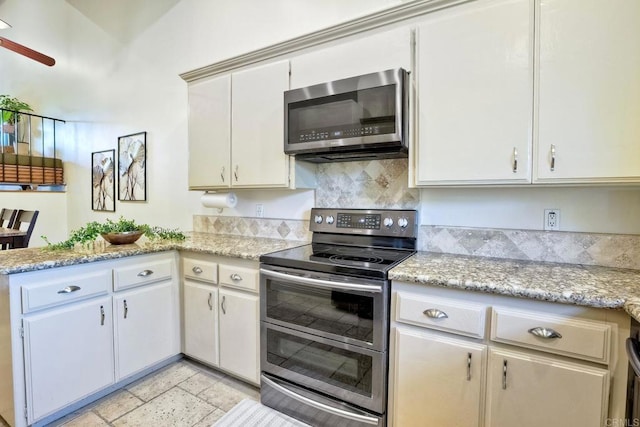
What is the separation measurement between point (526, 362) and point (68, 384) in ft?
7.53

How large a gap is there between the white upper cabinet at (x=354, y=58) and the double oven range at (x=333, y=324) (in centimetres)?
86

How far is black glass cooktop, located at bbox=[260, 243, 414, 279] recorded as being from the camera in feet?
5.11

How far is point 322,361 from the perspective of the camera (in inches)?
67.2

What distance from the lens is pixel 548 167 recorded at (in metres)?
1.45

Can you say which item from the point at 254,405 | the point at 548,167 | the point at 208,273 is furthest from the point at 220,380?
the point at 548,167

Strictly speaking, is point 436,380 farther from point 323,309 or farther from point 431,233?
point 431,233

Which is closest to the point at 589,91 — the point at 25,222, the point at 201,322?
the point at 201,322

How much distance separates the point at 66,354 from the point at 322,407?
1434 mm

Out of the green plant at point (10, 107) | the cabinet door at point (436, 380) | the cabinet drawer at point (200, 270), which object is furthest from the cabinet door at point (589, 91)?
the green plant at point (10, 107)

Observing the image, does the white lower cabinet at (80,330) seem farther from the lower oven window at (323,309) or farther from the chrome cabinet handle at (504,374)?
the chrome cabinet handle at (504,374)

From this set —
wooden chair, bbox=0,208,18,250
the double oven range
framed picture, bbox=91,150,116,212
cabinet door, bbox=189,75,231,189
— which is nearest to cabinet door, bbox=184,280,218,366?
the double oven range

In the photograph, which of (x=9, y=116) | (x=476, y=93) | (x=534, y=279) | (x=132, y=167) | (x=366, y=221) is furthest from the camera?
(x=9, y=116)

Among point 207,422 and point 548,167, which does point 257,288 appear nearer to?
point 207,422

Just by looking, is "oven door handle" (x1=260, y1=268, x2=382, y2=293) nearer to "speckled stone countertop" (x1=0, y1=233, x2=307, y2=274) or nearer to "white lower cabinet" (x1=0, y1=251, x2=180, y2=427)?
"speckled stone countertop" (x1=0, y1=233, x2=307, y2=274)
